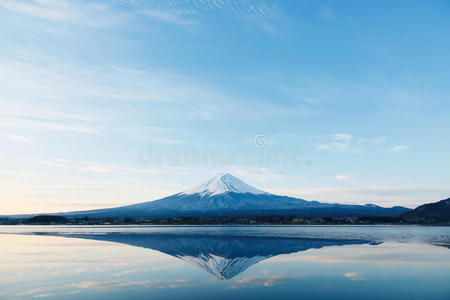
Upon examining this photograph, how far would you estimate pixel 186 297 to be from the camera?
50.8 ft

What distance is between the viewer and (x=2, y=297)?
1555cm

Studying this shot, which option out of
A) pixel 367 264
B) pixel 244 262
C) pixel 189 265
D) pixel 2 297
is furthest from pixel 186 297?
pixel 367 264

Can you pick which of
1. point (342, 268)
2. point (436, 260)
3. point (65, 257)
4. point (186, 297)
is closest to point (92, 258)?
point (65, 257)

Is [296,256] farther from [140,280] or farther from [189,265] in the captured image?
[140,280]

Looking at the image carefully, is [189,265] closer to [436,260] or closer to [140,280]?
[140,280]

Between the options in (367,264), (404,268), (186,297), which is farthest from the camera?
(367,264)

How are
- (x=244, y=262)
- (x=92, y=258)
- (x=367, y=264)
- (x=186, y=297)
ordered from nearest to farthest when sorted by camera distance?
(x=186, y=297), (x=367, y=264), (x=244, y=262), (x=92, y=258)

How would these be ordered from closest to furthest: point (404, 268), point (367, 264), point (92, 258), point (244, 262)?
point (404, 268), point (367, 264), point (244, 262), point (92, 258)

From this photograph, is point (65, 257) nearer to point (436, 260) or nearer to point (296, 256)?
point (296, 256)

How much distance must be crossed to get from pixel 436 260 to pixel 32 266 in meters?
25.4

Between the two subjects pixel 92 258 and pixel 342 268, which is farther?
pixel 92 258

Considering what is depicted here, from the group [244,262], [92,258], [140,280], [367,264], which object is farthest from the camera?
[92,258]

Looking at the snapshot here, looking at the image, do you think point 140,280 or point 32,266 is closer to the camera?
point 140,280

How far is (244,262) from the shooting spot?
25594 millimetres
